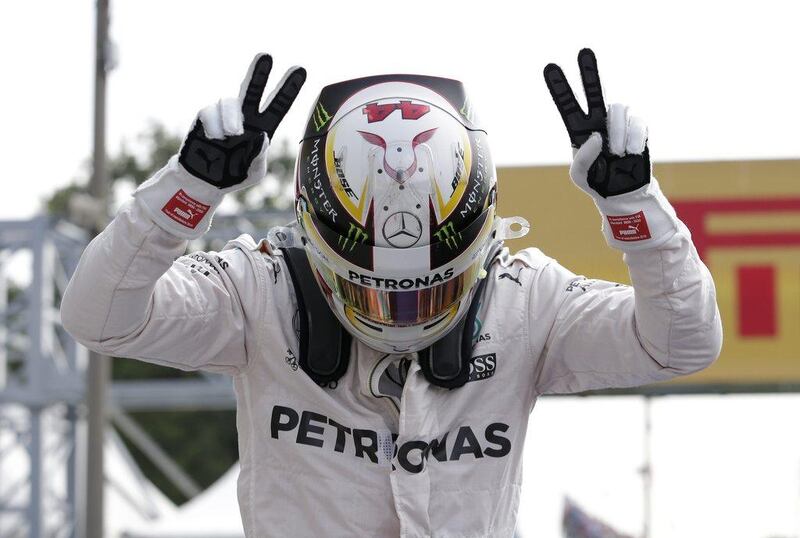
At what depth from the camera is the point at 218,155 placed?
9.96 feet

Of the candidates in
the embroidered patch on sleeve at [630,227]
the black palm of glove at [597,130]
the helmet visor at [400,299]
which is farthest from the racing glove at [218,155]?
the embroidered patch on sleeve at [630,227]

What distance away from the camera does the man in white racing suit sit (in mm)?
3078

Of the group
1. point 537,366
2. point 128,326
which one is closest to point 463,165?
point 537,366

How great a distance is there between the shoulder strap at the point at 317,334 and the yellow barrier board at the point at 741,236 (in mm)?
7493

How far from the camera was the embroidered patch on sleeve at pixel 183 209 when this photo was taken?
3.05 m

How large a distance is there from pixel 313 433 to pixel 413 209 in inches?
26.8

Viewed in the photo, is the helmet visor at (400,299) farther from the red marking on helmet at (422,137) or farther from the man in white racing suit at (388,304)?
the red marking on helmet at (422,137)

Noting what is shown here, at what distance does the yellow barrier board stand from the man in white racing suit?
24.4 feet

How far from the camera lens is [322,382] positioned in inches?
133

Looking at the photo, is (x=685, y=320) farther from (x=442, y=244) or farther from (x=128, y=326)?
(x=128, y=326)

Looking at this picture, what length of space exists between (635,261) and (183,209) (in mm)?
1135

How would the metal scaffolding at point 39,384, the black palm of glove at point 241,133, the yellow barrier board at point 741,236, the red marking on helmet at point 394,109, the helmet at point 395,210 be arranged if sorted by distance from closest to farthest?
the black palm of glove at point 241,133
the helmet at point 395,210
the red marking on helmet at point 394,109
the yellow barrier board at point 741,236
the metal scaffolding at point 39,384

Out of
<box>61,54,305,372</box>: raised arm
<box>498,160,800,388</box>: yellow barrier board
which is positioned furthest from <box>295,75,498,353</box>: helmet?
<box>498,160,800,388</box>: yellow barrier board

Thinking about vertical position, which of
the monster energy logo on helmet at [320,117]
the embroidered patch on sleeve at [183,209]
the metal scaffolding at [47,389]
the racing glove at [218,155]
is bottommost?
the metal scaffolding at [47,389]
